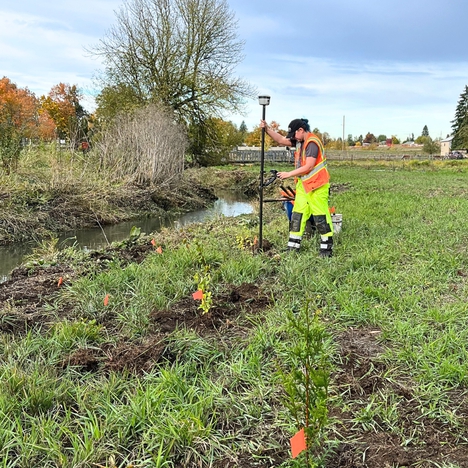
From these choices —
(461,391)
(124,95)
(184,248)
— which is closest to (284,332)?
(461,391)

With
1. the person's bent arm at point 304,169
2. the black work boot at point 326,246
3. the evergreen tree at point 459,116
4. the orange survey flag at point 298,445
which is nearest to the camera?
the orange survey flag at point 298,445

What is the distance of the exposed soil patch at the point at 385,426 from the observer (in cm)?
202

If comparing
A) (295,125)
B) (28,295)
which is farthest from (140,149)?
(28,295)

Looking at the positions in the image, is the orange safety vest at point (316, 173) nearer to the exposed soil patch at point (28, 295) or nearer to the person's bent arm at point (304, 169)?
the person's bent arm at point (304, 169)

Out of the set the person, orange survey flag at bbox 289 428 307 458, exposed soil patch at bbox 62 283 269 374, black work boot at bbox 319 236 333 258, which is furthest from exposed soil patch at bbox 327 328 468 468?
the person

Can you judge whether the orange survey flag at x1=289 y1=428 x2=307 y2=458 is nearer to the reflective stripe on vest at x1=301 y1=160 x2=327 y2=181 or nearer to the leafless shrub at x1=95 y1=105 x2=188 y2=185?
the reflective stripe on vest at x1=301 y1=160 x2=327 y2=181

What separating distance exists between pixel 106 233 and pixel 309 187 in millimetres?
6645

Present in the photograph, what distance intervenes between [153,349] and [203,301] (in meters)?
0.72

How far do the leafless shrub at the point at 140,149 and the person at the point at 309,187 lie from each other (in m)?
8.70

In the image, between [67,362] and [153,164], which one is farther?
[153,164]

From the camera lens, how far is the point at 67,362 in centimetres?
292

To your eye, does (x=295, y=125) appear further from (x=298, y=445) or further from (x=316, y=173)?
(x=298, y=445)

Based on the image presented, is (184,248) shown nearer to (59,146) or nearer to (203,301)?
(203,301)

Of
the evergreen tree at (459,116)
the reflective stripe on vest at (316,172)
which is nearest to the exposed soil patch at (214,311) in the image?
the reflective stripe on vest at (316,172)
